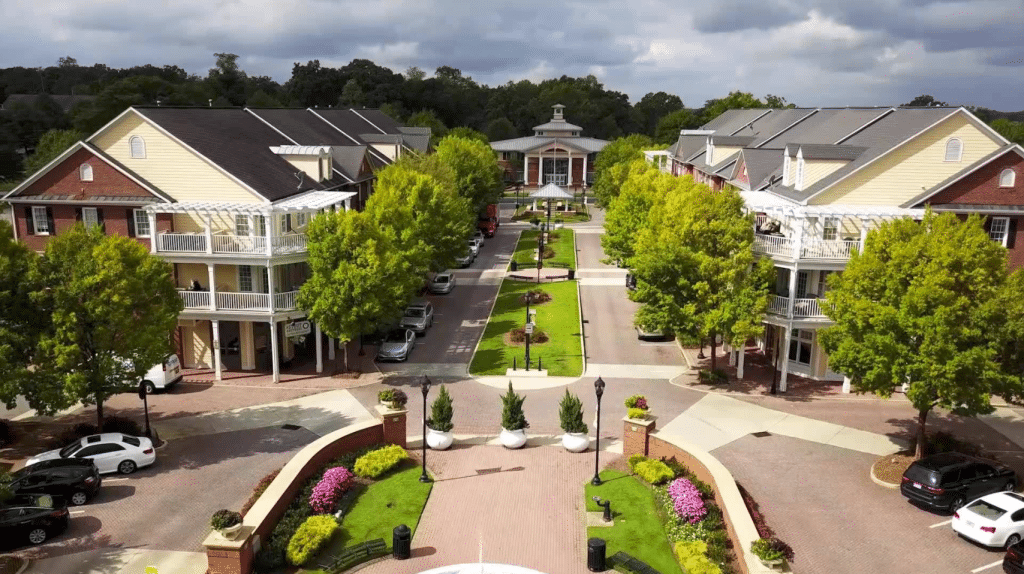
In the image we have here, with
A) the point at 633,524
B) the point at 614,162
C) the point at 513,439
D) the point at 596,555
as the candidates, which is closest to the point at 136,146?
the point at 513,439

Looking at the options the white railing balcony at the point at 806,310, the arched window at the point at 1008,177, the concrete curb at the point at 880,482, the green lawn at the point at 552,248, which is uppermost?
the arched window at the point at 1008,177

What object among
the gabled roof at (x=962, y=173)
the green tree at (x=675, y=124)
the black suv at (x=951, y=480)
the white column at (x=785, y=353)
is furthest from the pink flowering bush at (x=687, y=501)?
the green tree at (x=675, y=124)

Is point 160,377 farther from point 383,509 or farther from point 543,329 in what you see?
point 543,329

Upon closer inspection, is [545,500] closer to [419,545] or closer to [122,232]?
[419,545]

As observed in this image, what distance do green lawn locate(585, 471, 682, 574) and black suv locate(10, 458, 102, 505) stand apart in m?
15.6

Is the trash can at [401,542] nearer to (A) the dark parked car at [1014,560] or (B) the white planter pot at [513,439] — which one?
(B) the white planter pot at [513,439]

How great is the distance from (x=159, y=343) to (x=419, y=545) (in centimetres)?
1353

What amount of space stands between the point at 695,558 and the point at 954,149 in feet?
86.6

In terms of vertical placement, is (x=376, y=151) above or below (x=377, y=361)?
above

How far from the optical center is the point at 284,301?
35.6m

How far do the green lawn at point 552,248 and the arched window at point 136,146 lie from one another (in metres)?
32.1

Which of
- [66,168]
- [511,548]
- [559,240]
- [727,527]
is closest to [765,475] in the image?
[727,527]

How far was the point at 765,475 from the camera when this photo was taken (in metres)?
26.0

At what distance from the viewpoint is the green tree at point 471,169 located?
65938 mm
